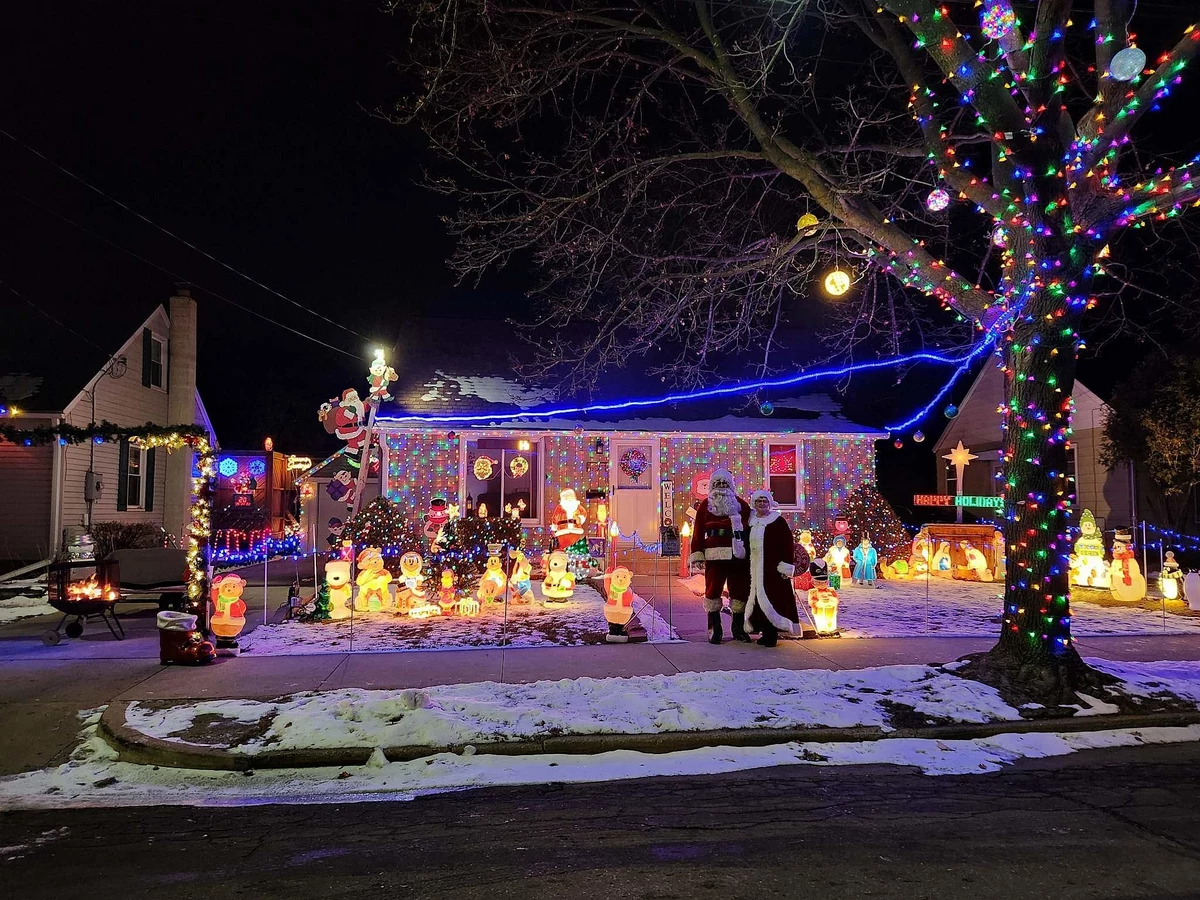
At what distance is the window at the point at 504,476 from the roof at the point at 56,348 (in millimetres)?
8372

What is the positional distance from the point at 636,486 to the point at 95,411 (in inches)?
473

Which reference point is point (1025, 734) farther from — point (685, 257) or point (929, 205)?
point (685, 257)

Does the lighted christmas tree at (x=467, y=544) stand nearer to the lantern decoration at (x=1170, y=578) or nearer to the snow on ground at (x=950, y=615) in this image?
the snow on ground at (x=950, y=615)

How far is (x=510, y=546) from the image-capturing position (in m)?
11.0

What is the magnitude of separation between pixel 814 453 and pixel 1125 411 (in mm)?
8030

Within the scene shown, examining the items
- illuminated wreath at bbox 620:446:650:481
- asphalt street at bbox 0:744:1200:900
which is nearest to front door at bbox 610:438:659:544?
illuminated wreath at bbox 620:446:650:481

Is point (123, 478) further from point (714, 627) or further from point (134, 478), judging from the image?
point (714, 627)

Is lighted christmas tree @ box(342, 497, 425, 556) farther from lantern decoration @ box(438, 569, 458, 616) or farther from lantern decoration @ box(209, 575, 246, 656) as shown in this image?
lantern decoration @ box(209, 575, 246, 656)

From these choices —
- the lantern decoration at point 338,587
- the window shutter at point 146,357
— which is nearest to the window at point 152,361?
the window shutter at point 146,357

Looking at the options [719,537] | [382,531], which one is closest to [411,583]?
[382,531]

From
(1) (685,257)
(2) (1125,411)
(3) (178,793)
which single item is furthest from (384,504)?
(2) (1125,411)

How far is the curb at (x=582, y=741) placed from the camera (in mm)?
5090

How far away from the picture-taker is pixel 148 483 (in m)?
18.7

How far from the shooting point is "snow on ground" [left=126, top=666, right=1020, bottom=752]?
541cm
